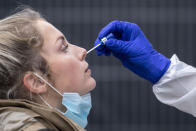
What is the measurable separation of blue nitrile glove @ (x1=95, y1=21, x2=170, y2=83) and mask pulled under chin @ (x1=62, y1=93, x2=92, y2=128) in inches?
14.3

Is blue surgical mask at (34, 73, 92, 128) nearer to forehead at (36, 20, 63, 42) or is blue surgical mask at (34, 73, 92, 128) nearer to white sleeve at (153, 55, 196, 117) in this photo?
forehead at (36, 20, 63, 42)

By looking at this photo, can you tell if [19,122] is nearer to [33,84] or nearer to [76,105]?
[33,84]

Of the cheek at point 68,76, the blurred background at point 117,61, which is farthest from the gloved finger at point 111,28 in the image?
the blurred background at point 117,61

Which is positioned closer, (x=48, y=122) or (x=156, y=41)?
(x=48, y=122)

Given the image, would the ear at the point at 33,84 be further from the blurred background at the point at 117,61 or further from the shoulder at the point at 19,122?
the blurred background at the point at 117,61

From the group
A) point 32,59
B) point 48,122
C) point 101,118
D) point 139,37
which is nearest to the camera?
point 48,122

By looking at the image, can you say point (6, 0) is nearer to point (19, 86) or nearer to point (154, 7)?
point (154, 7)

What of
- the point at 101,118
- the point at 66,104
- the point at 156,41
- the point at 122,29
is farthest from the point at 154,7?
the point at 66,104

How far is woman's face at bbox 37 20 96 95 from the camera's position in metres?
2.21

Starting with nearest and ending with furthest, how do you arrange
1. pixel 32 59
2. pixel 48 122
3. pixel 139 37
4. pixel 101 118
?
pixel 48 122 < pixel 32 59 < pixel 139 37 < pixel 101 118

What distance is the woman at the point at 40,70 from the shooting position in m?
2.11

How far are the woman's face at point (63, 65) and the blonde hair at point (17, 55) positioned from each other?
1.4 inches

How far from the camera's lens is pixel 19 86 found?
216 centimetres

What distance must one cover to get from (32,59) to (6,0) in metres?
3.74
